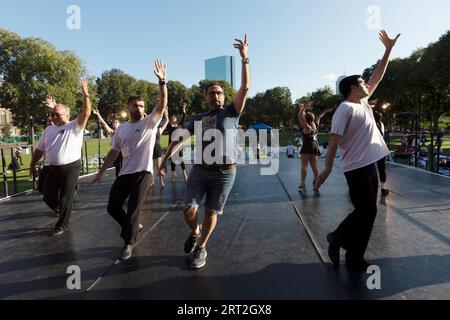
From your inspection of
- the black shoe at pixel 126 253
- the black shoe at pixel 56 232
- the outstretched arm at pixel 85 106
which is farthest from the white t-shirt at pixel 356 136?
the black shoe at pixel 56 232

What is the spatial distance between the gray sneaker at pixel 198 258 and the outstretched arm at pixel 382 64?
2.40 m

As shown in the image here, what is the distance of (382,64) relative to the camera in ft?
11.0

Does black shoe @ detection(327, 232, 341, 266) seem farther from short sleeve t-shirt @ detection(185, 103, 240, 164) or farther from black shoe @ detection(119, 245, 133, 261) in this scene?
black shoe @ detection(119, 245, 133, 261)

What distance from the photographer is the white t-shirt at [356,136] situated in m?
2.76

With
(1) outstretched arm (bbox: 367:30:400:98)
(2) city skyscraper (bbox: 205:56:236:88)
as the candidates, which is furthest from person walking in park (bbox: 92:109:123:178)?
(2) city skyscraper (bbox: 205:56:236:88)

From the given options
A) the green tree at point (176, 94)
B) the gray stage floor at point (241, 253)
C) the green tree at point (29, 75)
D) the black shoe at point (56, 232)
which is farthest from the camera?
the green tree at point (176, 94)

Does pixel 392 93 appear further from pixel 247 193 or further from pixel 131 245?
pixel 131 245

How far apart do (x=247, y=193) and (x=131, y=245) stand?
3.52 m

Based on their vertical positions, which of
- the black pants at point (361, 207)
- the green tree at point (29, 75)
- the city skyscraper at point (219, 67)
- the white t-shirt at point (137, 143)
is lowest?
the black pants at point (361, 207)

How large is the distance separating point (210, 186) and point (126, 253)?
124 centimetres

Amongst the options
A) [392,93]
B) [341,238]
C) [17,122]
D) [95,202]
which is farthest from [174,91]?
[341,238]

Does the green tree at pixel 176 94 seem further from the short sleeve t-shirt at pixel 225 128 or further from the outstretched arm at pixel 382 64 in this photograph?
the short sleeve t-shirt at pixel 225 128

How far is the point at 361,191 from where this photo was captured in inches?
108
